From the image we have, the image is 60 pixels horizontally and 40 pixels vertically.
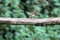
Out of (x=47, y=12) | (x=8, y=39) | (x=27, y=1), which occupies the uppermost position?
(x=27, y=1)

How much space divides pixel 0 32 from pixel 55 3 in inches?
49.4

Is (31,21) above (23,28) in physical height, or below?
above

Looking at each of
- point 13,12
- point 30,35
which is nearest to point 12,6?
point 13,12

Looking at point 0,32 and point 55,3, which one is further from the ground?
point 55,3

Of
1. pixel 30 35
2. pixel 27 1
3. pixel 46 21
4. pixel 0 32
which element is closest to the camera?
pixel 46 21

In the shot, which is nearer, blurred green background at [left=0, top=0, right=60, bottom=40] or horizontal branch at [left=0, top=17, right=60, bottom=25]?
horizontal branch at [left=0, top=17, right=60, bottom=25]

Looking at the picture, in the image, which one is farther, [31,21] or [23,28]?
[23,28]

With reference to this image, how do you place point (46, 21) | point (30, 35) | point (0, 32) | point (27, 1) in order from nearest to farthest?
point (46, 21) → point (30, 35) → point (0, 32) → point (27, 1)

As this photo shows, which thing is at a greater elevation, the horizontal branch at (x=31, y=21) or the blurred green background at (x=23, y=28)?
the horizontal branch at (x=31, y=21)

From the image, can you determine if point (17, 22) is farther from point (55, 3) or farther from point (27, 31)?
point (55, 3)

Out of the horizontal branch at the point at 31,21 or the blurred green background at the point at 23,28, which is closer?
the horizontal branch at the point at 31,21

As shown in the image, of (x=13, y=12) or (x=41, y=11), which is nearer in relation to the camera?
(x=13, y=12)

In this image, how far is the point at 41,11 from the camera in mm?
4051

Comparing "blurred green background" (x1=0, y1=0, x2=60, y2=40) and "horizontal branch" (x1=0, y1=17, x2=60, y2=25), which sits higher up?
"horizontal branch" (x1=0, y1=17, x2=60, y2=25)
